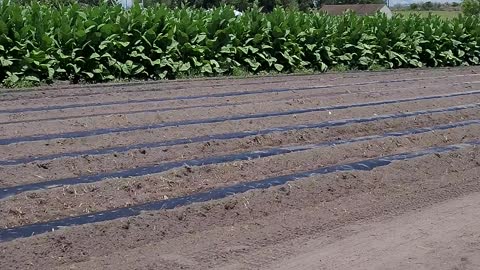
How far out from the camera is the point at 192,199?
273 inches

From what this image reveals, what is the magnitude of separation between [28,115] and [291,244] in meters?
6.75

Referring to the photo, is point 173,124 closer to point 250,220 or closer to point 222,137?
point 222,137

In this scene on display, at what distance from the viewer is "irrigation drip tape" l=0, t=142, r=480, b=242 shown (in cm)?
590

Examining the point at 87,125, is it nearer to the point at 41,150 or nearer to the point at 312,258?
the point at 41,150

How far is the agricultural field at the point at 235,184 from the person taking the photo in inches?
221

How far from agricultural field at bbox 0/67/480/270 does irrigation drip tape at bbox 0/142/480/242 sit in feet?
0.06

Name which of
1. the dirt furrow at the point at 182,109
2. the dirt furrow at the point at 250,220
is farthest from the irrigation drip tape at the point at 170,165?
the dirt furrow at the point at 182,109

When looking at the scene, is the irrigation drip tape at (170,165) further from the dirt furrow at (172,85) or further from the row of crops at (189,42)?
the row of crops at (189,42)

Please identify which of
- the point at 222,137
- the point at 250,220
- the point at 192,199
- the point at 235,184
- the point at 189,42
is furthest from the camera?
the point at 189,42

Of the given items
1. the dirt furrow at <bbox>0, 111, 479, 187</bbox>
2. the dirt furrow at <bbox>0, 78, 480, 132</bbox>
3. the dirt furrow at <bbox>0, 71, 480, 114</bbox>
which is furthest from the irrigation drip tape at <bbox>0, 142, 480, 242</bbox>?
the dirt furrow at <bbox>0, 71, 480, 114</bbox>

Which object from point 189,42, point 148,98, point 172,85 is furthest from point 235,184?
point 189,42

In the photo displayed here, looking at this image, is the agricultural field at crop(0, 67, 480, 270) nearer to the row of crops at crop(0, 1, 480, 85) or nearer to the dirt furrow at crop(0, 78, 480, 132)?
the dirt furrow at crop(0, 78, 480, 132)

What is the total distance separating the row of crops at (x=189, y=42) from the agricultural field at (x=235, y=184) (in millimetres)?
3050

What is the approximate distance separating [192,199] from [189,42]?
40.8ft
